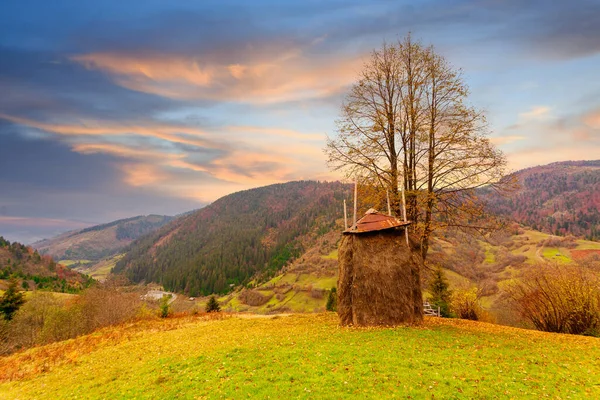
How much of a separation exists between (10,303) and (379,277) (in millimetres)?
62068

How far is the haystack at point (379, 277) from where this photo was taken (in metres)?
18.6

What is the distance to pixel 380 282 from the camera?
61.4 feet

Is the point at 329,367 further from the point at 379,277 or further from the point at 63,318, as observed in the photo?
the point at 63,318

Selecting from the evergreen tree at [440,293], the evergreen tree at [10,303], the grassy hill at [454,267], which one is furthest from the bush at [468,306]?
the grassy hill at [454,267]

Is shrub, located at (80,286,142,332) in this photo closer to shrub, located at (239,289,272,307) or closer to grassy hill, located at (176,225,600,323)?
grassy hill, located at (176,225,600,323)

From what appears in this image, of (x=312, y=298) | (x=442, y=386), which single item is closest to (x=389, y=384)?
(x=442, y=386)

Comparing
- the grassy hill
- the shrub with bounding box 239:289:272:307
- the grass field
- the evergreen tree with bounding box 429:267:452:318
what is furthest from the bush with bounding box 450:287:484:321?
Result: the shrub with bounding box 239:289:272:307

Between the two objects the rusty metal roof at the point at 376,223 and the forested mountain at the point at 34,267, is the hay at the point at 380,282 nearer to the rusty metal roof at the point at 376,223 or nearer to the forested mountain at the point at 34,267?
the rusty metal roof at the point at 376,223

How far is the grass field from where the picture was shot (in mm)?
10438

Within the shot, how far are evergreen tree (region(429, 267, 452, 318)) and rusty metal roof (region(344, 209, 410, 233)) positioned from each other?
85.5 ft

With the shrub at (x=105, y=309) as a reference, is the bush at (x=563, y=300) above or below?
above

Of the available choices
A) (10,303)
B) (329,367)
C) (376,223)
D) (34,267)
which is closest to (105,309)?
(10,303)

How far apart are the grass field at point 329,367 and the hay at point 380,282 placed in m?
1.30

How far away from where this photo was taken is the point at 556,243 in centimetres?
16438
